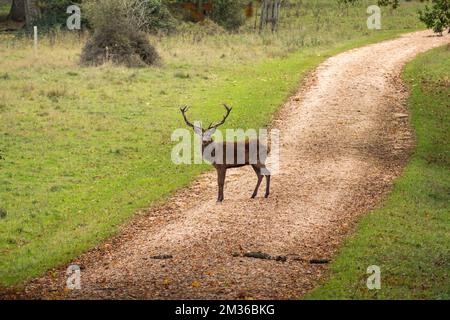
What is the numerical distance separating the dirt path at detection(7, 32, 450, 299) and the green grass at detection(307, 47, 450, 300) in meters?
0.45

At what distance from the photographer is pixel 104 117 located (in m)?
27.7

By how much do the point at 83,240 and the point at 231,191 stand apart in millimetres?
4670

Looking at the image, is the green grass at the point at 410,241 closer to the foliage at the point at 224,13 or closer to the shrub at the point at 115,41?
the shrub at the point at 115,41

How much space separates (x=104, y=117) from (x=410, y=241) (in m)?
14.5

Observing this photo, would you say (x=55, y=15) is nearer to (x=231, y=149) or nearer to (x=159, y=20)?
(x=159, y=20)

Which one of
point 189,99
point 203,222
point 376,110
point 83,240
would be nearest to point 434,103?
point 376,110

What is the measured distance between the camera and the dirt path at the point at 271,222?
13688mm

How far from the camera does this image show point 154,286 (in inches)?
533

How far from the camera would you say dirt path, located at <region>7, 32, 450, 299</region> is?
1369 cm

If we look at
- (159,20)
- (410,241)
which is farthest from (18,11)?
(410,241)

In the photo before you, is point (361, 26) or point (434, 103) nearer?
point (434, 103)

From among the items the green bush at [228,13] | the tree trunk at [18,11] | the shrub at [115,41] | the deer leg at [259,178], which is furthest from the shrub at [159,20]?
the deer leg at [259,178]

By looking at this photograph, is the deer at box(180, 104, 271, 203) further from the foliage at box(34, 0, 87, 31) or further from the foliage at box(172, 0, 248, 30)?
the foliage at box(172, 0, 248, 30)
